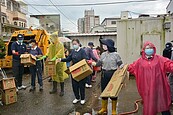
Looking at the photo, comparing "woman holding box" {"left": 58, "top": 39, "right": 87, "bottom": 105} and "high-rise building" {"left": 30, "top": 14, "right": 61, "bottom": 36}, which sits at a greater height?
"high-rise building" {"left": 30, "top": 14, "right": 61, "bottom": 36}

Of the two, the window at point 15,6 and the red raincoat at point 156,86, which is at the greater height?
the window at point 15,6

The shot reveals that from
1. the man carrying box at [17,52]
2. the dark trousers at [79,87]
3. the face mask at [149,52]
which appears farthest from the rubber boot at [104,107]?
the man carrying box at [17,52]

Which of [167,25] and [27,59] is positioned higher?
[167,25]

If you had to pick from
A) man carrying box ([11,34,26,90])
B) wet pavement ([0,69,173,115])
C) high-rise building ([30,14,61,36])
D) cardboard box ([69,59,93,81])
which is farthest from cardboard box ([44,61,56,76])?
high-rise building ([30,14,61,36])

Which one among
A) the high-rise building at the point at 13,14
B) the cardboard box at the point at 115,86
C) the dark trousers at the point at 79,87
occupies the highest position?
the high-rise building at the point at 13,14

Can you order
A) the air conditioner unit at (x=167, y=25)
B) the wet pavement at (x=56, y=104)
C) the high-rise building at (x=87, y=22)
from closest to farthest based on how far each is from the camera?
the wet pavement at (x=56, y=104)
the air conditioner unit at (x=167, y=25)
the high-rise building at (x=87, y=22)

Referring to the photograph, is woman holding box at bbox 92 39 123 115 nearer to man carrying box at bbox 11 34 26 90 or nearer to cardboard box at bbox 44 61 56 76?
cardboard box at bbox 44 61 56 76

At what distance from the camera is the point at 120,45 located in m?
10.5

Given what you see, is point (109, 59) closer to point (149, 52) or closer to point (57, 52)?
point (149, 52)

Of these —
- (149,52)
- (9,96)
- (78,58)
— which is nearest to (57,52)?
(78,58)

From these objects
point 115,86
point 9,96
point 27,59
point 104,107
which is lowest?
point 9,96

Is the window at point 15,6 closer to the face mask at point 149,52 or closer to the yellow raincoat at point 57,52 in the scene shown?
the yellow raincoat at point 57,52

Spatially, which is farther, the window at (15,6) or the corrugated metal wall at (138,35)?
the window at (15,6)

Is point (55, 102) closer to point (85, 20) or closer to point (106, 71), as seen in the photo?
point (106, 71)
